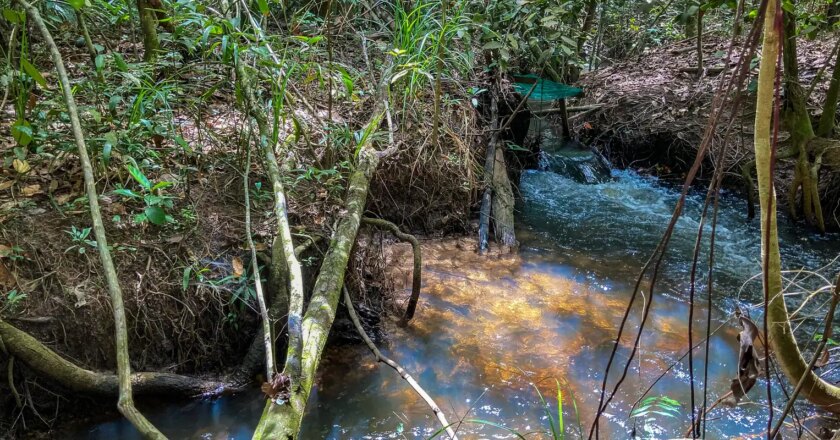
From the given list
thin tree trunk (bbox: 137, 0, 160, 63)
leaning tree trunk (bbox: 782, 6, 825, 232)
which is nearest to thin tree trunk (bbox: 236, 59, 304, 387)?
thin tree trunk (bbox: 137, 0, 160, 63)

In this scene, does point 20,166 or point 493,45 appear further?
point 493,45

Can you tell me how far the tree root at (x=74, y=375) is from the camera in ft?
6.42

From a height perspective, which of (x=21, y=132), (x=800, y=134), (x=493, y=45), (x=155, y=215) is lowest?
(x=155, y=215)

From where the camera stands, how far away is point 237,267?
251cm

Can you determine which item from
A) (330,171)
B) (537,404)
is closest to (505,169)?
(330,171)

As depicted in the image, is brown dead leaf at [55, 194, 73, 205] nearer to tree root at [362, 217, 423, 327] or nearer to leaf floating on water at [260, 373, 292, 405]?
tree root at [362, 217, 423, 327]

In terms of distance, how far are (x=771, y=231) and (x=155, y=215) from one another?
7.57ft

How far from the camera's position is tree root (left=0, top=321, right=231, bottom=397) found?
196 cm

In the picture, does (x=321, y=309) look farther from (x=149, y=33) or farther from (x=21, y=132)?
(x=149, y=33)

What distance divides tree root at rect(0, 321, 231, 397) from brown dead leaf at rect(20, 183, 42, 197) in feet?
2.41

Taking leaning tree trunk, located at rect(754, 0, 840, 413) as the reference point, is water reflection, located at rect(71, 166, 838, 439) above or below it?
below

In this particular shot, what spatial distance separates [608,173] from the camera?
6199 mm

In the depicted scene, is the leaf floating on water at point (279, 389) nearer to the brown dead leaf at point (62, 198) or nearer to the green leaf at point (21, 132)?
the green leaf at point (21, 132)

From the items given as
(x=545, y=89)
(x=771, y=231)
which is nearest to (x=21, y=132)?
(x=771, y=231)
